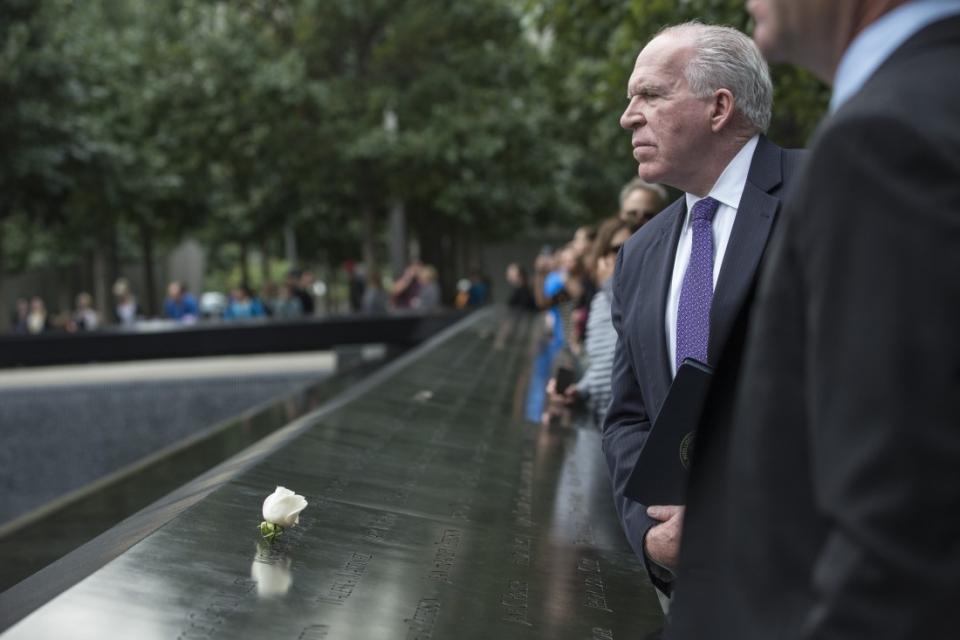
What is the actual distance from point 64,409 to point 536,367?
27.2ft

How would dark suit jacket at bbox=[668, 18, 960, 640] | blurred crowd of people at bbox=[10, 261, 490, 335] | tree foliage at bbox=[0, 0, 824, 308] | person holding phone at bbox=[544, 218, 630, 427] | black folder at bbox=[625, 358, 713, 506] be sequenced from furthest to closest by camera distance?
tree foliage at bbox=[0, 0, 824, 308] < blurred crowd of people at bbox=[10, 261, 490, 335] < person holding phone at bbox=[544, 218, 630, 427] < black folder at bbox=[625, 358, 713, 506] < dark suit jacket at bbox=[668, 18, 960, 640]

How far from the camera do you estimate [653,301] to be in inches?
107

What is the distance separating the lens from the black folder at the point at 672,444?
220 cm

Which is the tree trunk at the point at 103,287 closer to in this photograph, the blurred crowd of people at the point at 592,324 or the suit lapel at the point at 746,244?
the blurred crowd of people at the point at 592,324

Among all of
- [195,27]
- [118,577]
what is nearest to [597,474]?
[118,577]

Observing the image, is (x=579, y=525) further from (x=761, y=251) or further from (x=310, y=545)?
(x=761, y=251)

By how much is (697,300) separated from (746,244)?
16 cm

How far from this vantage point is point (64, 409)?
15547mm

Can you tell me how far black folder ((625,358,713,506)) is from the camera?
7.22 ft

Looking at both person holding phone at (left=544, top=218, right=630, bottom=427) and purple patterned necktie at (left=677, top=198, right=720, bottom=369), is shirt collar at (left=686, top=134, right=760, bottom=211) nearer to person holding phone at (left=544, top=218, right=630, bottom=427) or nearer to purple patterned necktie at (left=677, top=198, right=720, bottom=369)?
purple patterned necktie at (left=677, top=198, right=720, bottom=369)

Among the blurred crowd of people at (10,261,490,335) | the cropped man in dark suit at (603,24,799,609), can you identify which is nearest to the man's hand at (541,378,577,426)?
the cropped man in dark suit at (603,24,799,609)

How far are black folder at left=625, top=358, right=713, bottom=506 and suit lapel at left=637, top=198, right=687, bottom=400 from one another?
0.30m

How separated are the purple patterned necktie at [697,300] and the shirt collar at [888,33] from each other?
1.22 metres

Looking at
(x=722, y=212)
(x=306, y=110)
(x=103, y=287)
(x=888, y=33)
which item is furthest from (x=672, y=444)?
(x=103, y=287)
